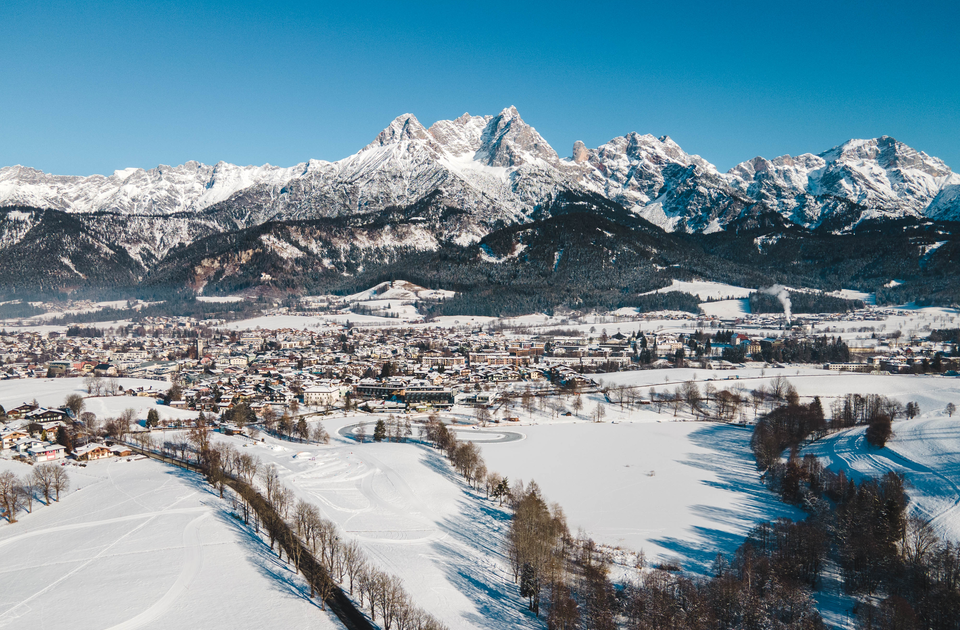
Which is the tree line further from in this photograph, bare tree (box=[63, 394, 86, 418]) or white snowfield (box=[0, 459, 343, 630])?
bare tree (box=[63, 394, 86, 418])

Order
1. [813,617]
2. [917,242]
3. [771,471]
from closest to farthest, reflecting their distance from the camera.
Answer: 1. [813,617]
2. [771,471]
3. [917,242]

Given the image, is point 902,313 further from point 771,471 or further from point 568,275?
point 771,471

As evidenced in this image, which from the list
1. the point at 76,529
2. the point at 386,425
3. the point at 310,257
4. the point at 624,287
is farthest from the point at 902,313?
the point at 310,257

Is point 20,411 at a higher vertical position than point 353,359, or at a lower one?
lower

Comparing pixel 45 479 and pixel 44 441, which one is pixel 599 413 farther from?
pixel 44 441

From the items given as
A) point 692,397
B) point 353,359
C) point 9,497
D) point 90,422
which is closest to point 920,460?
point 692,397

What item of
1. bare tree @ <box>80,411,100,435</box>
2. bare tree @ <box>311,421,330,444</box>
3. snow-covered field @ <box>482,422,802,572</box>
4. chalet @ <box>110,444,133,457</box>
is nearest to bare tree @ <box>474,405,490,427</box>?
snow-covered field @ <box>482,422,802,572</box>
